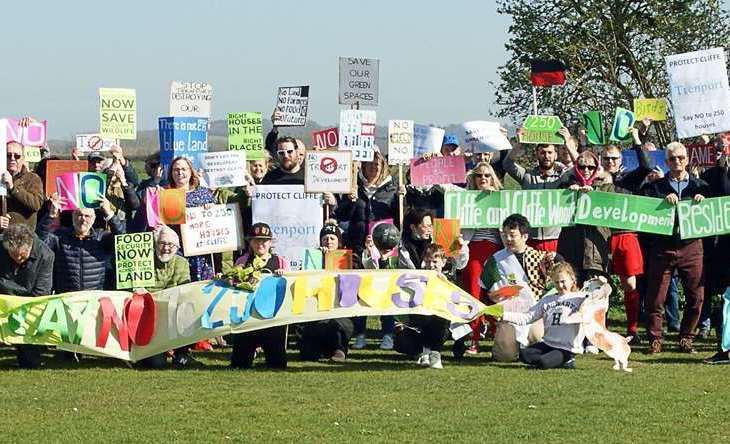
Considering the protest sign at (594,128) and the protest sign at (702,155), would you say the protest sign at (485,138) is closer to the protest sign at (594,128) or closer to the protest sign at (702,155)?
the protest sign at (594,128)

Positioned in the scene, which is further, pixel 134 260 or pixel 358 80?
pixel 358 80

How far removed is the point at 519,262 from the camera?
13.8 m

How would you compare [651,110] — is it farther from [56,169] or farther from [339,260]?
[56,169]

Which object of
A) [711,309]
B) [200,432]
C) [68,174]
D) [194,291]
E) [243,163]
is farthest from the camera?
[711,309]

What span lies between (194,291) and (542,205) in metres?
3.89

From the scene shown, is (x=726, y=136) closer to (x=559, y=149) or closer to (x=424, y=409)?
(x=559, y=149)

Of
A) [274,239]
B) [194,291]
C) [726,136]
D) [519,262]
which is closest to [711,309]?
[726,136]

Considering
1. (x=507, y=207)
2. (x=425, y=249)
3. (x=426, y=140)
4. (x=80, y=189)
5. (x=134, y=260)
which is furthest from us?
(x=426, y=140)

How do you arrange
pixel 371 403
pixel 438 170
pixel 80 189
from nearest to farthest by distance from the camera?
pixel 371 403
pixel 80 189
pixel 438 170

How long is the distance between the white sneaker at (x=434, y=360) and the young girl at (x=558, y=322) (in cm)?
70

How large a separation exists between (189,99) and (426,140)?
2792 mm

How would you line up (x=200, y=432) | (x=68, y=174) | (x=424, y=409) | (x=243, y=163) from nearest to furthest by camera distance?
(x=200, y=432) < (x=424, y=409) < (x=68, y=174) < (x=243, y=163)

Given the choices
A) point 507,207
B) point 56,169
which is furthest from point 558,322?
point 56,169

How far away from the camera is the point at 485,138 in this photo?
1594 cm
